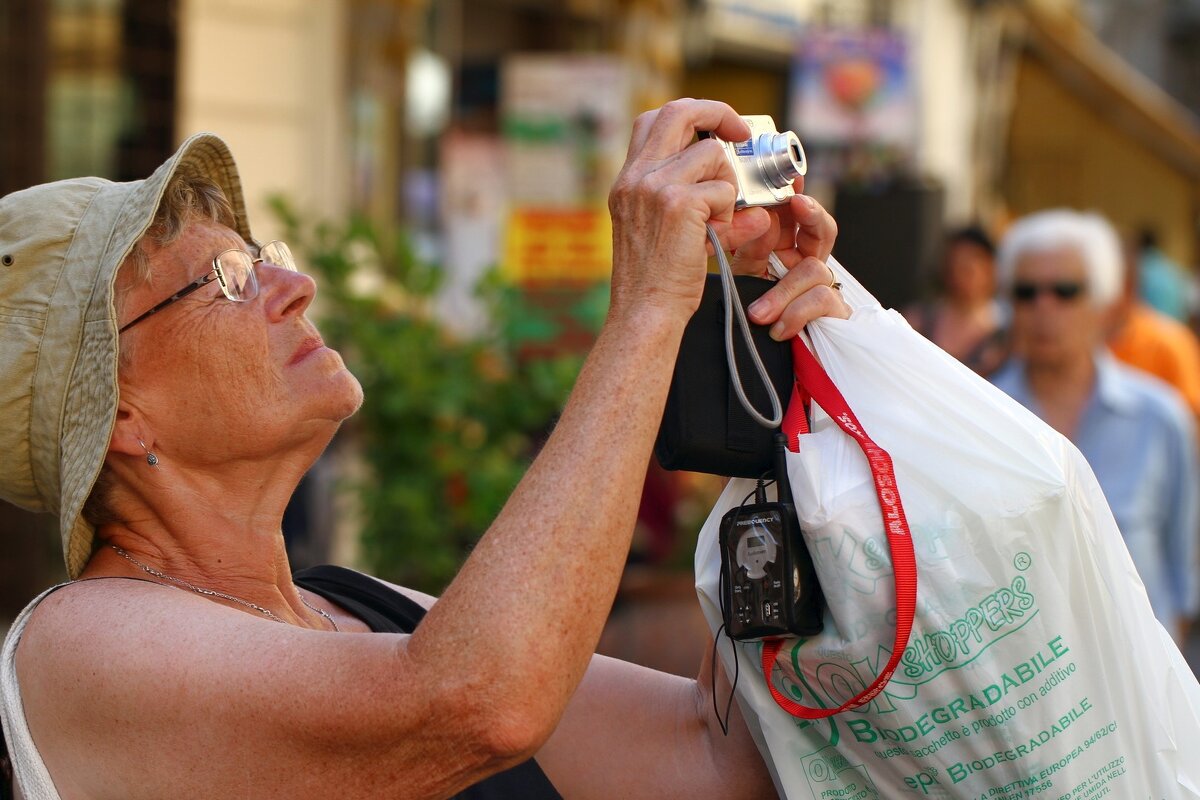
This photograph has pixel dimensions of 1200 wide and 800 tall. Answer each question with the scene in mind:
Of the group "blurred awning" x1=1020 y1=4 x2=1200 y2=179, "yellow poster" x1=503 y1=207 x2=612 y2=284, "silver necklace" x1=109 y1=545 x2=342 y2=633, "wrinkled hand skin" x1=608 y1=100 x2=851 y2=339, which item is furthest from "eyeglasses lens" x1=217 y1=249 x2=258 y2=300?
"blurred awning" x1=1020 y1=4 x2=1200 y2=179

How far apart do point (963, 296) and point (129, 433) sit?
5.01 m

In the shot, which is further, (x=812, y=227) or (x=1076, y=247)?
(x=1076, y=247)

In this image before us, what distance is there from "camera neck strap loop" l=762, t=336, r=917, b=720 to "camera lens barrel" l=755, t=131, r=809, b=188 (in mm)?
200

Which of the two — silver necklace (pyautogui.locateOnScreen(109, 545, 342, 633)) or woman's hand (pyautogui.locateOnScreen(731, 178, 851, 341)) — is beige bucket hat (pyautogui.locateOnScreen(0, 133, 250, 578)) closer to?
silver necklace (pyautogui.locateOnScreen(109, 545, 342, 633))

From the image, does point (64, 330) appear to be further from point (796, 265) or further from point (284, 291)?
point (796, 265)

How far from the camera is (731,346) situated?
1.72m

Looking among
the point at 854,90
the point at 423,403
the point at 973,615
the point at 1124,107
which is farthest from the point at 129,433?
the point at 1124,107

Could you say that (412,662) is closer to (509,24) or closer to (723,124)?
(723,124)

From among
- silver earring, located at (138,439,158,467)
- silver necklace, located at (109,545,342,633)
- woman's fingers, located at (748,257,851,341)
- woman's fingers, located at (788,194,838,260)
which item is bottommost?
silver necklace, located at (109,545,342,633)

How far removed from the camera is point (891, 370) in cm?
177

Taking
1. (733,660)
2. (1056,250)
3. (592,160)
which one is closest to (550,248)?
(592,160)

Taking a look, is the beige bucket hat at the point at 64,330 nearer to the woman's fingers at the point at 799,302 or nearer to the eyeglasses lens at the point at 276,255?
the eyeglasses lens at the point at 276,255

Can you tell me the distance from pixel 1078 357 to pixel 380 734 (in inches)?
130

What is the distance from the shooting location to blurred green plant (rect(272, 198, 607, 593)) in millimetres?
4844
